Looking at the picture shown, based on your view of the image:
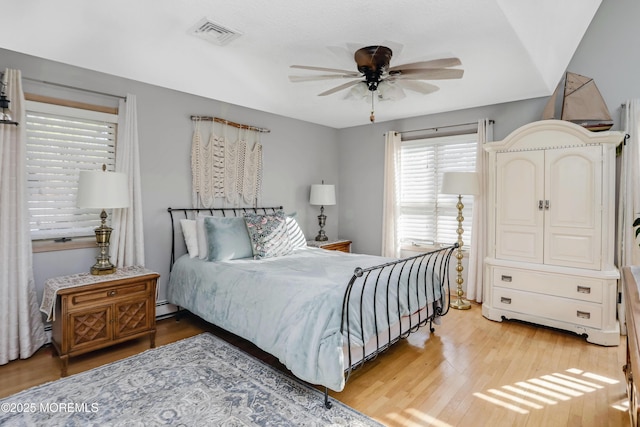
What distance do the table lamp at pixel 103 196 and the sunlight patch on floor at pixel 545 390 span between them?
3086mm

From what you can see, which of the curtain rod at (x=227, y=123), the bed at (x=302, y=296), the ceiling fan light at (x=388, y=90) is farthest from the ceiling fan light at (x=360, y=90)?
the curtain rod at (x=227, y=123)

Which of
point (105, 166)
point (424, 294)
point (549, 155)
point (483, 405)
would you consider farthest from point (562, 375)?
point (105, 166)

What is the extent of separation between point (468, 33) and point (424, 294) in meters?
2.15

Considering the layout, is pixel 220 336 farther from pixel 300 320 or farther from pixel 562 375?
pixel 562 375

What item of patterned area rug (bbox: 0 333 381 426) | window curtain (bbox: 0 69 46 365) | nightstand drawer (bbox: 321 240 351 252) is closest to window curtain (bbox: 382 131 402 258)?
nightstand drawer (bbox: 321 240 351 252)

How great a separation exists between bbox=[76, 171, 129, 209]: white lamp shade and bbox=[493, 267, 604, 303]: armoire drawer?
382 cm

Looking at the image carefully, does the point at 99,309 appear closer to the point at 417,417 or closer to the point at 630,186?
the point at 417,417

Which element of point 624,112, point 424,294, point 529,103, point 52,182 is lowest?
point 424,294

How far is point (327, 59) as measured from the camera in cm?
299

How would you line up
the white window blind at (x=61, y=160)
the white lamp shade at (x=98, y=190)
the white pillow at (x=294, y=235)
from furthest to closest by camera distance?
the white pillow at (x=294, y=235) → the white window blind at (x=61, y=160) → the white lamp shade at (x=98, y=190)

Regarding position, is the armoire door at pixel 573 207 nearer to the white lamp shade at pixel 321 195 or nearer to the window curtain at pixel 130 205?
the white lamp shade at pixel 321 195

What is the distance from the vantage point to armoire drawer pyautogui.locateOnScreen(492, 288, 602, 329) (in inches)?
123

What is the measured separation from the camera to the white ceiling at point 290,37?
2.30 m

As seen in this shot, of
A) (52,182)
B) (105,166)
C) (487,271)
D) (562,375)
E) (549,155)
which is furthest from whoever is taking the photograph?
(487,271)
